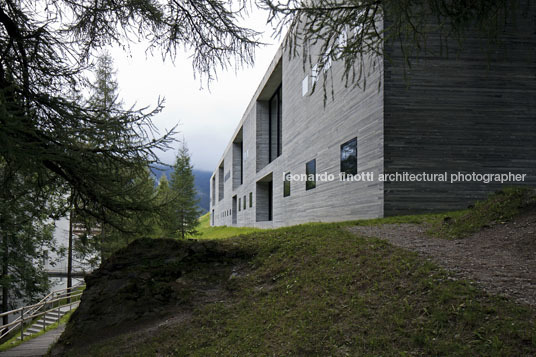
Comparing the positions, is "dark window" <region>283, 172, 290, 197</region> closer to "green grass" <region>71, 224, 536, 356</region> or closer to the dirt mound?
the dirt mound

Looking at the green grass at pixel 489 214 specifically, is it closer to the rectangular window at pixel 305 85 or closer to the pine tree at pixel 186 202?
the rectangular window at pixel 305 85

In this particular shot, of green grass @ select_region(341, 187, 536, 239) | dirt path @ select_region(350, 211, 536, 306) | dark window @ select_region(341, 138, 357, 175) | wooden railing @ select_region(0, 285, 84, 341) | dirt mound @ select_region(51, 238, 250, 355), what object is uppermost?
dark window @ select_region(341, 138, 357, 175)

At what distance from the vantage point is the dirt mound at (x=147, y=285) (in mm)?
6309

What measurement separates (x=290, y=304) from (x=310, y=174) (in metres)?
11.5

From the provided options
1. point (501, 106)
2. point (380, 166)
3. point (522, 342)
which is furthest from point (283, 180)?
point (522, 342)

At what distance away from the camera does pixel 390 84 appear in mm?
10734

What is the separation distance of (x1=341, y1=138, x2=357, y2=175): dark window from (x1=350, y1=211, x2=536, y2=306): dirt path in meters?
4.65

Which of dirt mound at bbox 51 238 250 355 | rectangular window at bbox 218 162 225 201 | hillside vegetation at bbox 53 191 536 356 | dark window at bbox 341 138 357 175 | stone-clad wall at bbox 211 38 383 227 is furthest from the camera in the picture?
rectangular window at bbox 218 162 225 201

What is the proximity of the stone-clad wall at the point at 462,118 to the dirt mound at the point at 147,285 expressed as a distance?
5.83 metres

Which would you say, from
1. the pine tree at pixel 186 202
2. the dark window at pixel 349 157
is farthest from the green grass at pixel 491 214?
the pine tree at pixel 186 202

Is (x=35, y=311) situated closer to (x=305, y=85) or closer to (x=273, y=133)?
(x=305, y=85)

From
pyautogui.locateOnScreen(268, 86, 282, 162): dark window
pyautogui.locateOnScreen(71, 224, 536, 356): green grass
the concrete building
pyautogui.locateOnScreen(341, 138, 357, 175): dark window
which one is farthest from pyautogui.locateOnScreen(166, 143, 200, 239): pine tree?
pyautogui.locateOnScreen(71, 224, 536, 356): green grass

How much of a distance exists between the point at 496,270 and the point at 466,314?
4.32 ft

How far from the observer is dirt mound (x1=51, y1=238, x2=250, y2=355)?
20.7 feet
